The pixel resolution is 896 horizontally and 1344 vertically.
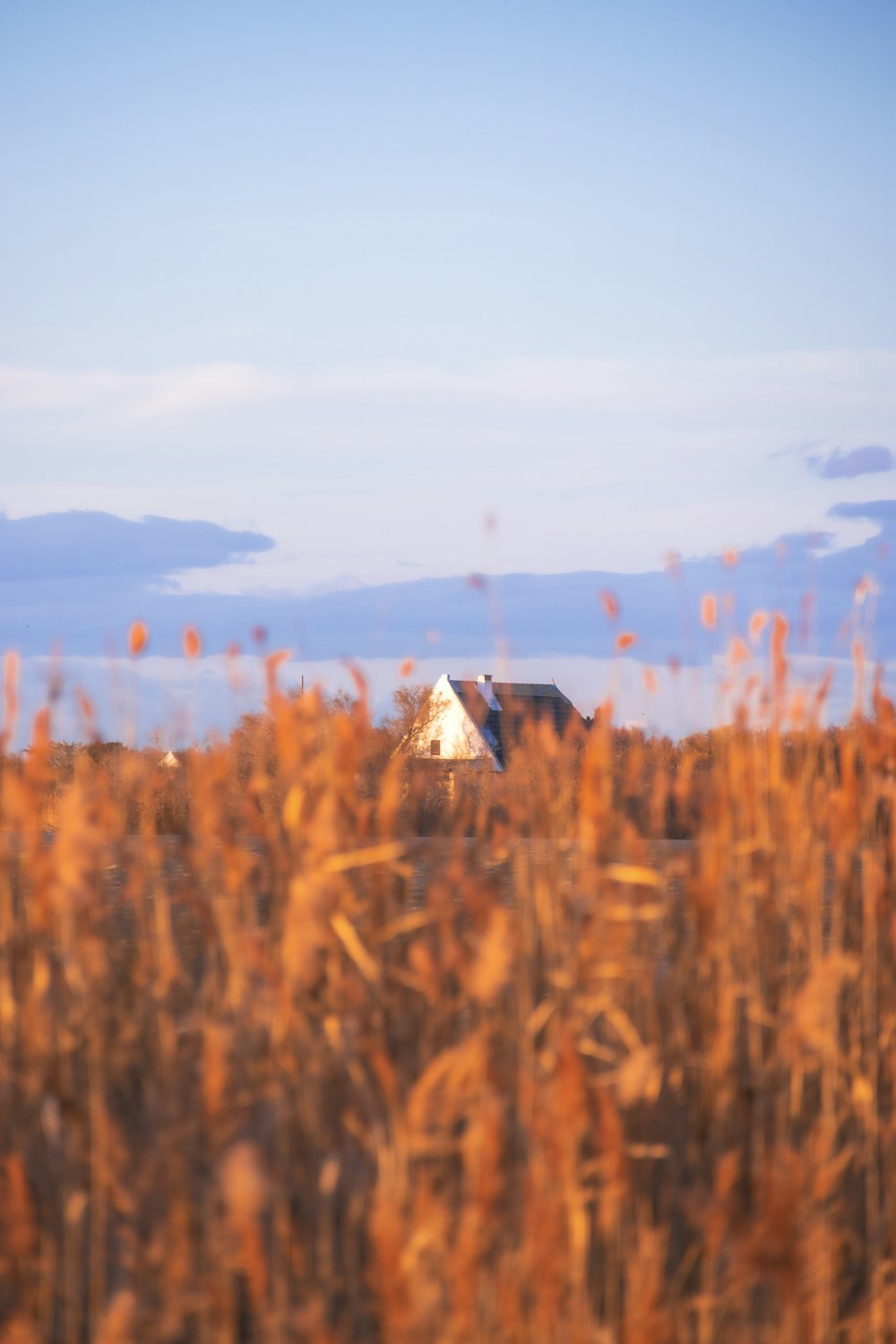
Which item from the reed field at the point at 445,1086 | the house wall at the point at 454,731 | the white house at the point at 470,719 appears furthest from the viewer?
the house wall at the point at 454,731

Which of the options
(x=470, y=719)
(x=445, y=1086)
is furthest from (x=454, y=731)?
(x=445, y=1086)

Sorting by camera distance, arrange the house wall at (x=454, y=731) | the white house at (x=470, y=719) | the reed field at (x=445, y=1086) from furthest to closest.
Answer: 1. the house wall at (x=454, y=731)
2. the white house at (x=470, y=719)
3. the reed field at (x=445, y=1086)

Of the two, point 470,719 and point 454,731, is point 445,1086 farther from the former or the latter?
point 454,731

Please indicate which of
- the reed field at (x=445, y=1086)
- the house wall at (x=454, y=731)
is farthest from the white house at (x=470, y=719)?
the reed field at (x=445, y=1086)

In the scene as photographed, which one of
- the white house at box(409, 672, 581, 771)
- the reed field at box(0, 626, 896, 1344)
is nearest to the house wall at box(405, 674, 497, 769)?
the white house at box(409, 672, 581, 771)

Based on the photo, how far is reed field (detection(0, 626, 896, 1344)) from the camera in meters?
1.78

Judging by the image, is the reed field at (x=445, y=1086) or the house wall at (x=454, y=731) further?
the house wall at (x=454, y=731)

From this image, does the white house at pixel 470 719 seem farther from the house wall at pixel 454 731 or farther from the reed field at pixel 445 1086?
the reed field at pixel 445 1086

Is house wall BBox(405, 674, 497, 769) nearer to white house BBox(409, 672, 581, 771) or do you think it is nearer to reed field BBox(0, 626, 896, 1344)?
white house BBox(409, 672, 581, 771)

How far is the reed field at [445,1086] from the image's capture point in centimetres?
178

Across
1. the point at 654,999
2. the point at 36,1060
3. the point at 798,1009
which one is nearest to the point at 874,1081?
the point at 654,999

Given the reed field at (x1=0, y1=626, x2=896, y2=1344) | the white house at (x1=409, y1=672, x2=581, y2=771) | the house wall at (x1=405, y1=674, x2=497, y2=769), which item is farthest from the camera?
the house wall at (x1=405, y1=674, x2=497, y2=769)

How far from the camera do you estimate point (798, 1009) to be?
205cm

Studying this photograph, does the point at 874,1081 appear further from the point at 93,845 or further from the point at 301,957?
the point at 93,845
